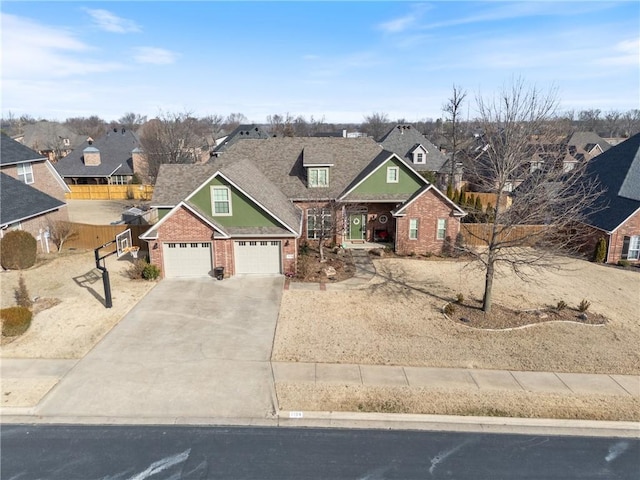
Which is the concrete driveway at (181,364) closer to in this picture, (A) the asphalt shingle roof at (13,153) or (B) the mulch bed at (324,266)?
(B) the mulch bed at (324,266)

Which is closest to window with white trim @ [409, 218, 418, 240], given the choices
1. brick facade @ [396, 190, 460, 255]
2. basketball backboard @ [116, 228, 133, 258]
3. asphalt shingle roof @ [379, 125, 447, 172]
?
brick facade @ [396, 190, 460, 255]

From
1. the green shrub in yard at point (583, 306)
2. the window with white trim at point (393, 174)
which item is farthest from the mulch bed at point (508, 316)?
the window with white trim at point (393, 174)

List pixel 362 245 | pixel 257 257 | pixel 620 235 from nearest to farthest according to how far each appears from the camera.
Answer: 1. pixel 257 257
2. pixel 620 235
3. pixel 362 245

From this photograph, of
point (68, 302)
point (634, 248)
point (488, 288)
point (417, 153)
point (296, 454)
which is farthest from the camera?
point (417, 153)

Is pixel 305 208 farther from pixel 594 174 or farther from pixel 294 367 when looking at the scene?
pixel 594 174

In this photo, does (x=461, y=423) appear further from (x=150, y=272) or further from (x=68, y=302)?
(x=68, y=302)

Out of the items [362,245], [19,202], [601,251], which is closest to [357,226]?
[362,245]
